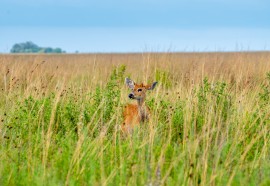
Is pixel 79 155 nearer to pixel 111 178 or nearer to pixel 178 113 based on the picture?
pixel 111 178

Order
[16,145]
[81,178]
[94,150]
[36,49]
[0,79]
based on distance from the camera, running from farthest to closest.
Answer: [36,49] < [0,79] < [16,145] < [94,150] < [81,178]

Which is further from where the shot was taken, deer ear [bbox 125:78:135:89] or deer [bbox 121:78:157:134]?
deer ear [bbox 125:78:135:89]

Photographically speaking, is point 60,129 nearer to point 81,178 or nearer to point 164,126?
point 164,126

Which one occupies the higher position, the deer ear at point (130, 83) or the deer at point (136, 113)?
the deer ear at point (130, 83)

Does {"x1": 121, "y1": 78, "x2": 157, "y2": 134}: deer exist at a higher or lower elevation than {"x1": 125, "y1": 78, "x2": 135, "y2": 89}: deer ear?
lower

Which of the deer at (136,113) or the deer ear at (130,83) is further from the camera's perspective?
the deer ear at (130,83)

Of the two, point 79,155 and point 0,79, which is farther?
point 0,79

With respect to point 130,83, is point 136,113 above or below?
below

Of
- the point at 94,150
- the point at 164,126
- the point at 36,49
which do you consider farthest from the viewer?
the point at 36,49

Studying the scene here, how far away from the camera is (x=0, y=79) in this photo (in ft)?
40.7

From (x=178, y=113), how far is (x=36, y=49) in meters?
161

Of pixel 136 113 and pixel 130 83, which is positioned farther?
pixel 130 83

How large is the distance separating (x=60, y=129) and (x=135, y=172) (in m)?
2.91

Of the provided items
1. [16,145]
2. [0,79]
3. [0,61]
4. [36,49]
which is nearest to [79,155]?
[16,145]
